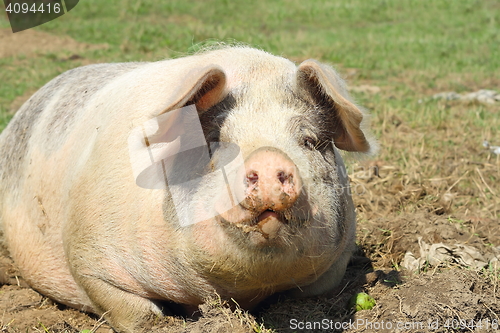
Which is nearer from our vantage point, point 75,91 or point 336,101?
point 336,101

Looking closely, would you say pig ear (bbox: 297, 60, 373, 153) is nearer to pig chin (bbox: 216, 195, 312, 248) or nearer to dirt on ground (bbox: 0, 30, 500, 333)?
pig chin (bbox: 216, 195, 312, 248)

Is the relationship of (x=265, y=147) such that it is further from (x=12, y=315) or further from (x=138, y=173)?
(x=12, y=315)

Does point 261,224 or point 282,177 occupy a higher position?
point 282,177

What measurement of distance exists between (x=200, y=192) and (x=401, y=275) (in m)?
1.75

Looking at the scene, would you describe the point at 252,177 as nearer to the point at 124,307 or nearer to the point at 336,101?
the point at 336,101

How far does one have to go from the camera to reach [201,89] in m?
3.23

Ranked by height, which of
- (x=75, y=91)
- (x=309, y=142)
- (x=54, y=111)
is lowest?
(x=309, y=142)

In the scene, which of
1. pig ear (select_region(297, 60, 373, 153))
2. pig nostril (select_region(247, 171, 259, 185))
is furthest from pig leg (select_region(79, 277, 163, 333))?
pig ear (select_region(297, 60, 373, 153))

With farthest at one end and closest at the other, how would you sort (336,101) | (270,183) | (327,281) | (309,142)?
(327,281) → (309,142) → (336,101) → (270,183)

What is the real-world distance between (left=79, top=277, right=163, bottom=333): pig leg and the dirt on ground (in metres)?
0.09

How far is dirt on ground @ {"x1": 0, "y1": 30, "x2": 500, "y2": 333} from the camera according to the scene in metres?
3.38

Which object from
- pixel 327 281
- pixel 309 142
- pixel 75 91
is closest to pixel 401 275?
pixel 327 281

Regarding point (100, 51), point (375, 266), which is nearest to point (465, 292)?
point (375, 266)

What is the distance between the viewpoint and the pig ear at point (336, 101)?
3.19m
